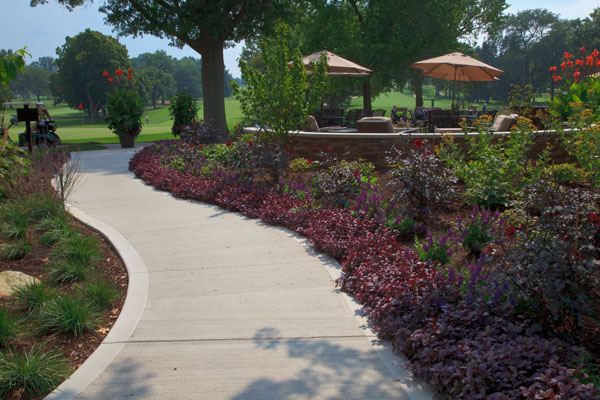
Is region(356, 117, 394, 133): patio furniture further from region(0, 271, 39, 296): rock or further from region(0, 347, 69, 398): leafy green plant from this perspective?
region(0, 347, 69, 398): leafy green plant

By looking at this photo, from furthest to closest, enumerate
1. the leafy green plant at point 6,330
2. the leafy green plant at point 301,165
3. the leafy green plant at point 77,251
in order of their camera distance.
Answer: the leafy green plant at point 301,165 → the leafy green plant at point 77,251 → the leafy green plant at point 6,330

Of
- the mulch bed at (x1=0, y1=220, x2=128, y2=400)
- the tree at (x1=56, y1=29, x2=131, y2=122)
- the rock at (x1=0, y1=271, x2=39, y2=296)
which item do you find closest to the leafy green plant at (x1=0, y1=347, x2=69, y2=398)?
the mulch bed at (x1=0, y1=220, x2=128, y2=400)

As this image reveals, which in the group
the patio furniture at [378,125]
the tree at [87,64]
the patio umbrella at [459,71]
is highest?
the tree at [87,64]

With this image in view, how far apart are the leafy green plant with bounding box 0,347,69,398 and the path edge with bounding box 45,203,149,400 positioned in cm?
7

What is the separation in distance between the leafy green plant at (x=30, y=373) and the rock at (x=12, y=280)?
4.21ft

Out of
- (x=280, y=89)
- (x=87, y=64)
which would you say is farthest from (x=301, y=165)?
(x=87, y=64)

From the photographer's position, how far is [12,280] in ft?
15.1

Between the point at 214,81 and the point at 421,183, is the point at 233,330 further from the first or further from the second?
the point at 214,81

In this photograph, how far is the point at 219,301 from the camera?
175 inches

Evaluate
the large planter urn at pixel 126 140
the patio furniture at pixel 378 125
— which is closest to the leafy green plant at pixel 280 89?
the patio furniture at pixel 378 125

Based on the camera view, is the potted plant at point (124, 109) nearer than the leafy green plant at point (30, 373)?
No

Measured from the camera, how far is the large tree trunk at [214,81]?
1995 cm

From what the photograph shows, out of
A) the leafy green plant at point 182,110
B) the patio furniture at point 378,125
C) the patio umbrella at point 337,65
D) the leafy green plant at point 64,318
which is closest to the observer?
the leafy green plant at point 64,318

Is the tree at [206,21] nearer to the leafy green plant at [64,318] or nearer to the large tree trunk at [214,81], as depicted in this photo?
the large tree trunk at [214,81]
